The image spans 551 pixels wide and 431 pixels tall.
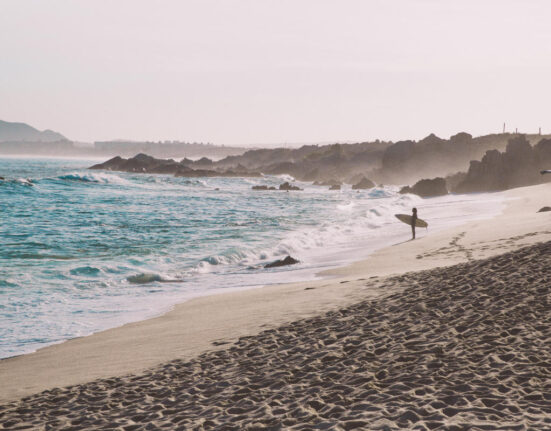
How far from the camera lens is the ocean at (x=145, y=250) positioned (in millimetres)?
15039

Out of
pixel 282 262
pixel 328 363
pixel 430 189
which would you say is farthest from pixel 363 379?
pixel 430 189

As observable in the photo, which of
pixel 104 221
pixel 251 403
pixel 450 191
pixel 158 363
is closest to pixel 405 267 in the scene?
pixel 158 363

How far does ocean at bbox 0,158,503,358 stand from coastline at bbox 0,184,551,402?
3.43 ft

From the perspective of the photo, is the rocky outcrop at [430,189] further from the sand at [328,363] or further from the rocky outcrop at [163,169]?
the rocky outcrop at [163,169]

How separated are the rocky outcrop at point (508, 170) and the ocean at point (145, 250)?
17387 mm

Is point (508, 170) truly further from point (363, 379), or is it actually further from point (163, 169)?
point (163, 169)

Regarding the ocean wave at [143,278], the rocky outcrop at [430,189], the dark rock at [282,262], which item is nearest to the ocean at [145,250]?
the ocean wave at [143,278]

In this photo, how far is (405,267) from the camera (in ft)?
56.6

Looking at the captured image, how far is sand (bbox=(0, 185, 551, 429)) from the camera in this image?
21.7 ft

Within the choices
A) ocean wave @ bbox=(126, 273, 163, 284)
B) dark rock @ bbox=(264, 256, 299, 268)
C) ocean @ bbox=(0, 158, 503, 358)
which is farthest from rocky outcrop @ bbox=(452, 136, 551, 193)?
ocean wave @ bbox=(126, 273, 163, 284)

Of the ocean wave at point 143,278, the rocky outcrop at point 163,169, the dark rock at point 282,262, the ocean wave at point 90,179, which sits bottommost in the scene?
the ocean wave at point 143,278

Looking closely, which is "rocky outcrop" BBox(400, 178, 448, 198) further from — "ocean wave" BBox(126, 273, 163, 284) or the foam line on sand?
the foam line on sand

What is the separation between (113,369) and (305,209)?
36964mm

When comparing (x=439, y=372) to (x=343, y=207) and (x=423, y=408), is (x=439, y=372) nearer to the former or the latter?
(x=423, y=408)
